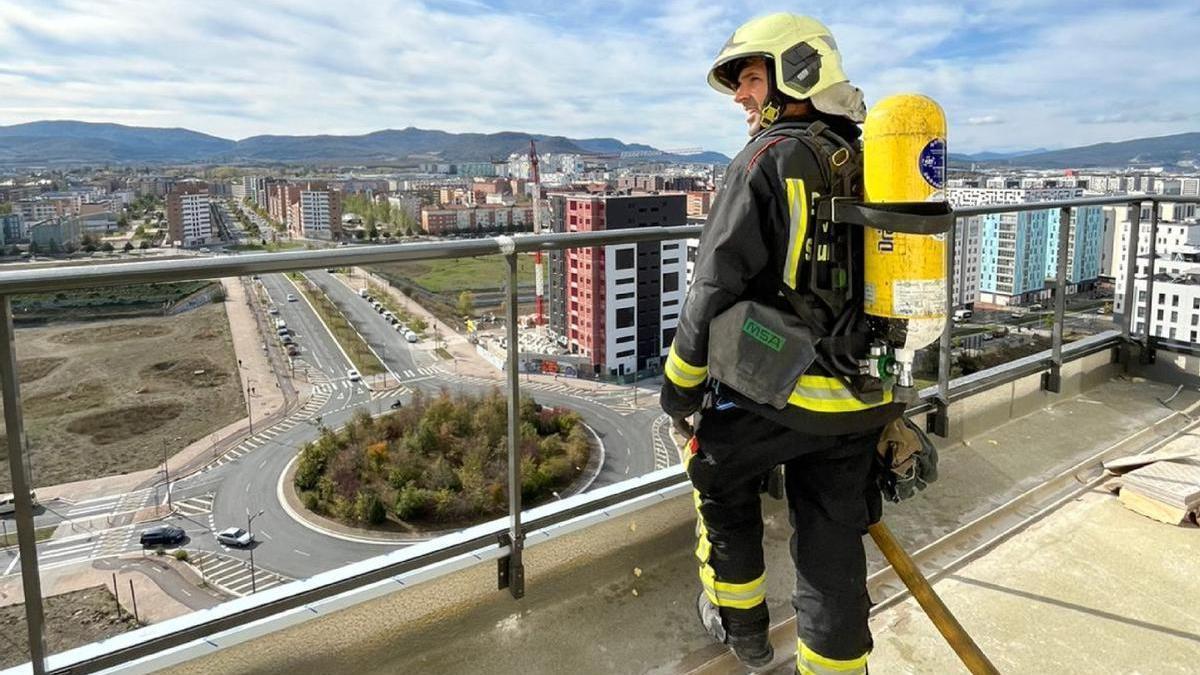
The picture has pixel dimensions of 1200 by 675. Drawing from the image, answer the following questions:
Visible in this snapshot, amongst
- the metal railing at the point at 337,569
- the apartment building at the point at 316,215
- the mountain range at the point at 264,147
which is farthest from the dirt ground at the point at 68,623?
the mountain range at the point at 264,147

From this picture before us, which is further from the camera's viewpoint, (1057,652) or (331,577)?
(1057,652)

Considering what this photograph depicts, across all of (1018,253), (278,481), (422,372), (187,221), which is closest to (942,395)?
(1018,253)

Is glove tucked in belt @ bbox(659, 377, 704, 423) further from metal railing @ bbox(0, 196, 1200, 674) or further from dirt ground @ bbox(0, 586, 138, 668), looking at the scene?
dirt ground @ bbox(0, 586, 138, 668)

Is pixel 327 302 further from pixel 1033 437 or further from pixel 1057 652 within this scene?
pixel 1033 437

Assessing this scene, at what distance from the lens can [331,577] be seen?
2.23 m

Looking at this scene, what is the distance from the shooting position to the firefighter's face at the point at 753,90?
2.05 m

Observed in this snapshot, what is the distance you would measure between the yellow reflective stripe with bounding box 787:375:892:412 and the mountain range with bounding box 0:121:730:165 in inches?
665

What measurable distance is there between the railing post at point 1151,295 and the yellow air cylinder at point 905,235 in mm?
4361

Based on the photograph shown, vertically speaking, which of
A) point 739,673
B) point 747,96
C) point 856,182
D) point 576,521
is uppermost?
point 747,96

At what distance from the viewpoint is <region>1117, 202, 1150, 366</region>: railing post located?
5074 millimetres

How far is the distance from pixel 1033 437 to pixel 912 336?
9.91ft

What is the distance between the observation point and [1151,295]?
5223 millimetres

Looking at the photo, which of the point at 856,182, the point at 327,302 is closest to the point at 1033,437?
the point at 856,182

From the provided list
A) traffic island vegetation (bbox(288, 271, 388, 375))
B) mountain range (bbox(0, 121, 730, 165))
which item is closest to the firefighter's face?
traffic island vegetation (bbox(288, 271, 388, 375))
